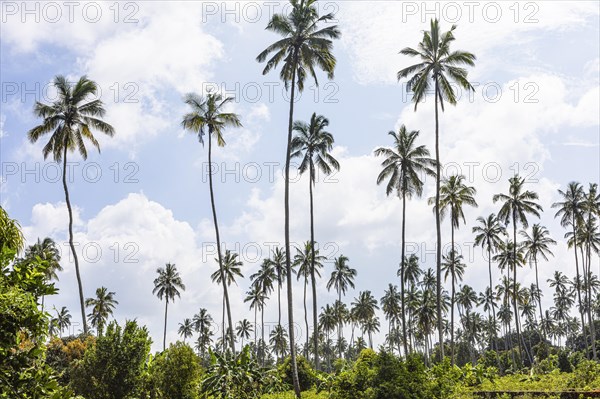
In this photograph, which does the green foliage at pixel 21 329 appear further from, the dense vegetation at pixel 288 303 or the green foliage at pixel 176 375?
the green foliage at pixel 176 375

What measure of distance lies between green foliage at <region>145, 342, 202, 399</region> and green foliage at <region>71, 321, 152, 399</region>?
10.2ft

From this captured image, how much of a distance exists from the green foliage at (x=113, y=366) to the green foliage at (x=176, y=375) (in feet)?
10.2

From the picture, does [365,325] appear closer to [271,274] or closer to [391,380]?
[271,274]

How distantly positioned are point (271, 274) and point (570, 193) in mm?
38473

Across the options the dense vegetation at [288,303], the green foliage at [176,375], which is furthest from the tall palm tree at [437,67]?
the green foliage at [176,375]

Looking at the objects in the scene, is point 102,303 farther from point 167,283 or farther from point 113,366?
point 113,366

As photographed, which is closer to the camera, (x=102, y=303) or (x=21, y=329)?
(x=21, y=329)

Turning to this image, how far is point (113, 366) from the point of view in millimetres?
21453

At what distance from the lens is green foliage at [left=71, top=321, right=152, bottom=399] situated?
70.1ft

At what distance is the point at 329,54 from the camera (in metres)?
31.1

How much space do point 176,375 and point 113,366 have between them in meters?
4.41

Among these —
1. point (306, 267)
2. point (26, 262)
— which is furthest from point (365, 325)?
point (26, 262)

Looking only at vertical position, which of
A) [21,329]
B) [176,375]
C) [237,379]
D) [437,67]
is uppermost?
[437,67]

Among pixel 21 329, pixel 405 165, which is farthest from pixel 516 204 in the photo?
pixel 21 329
